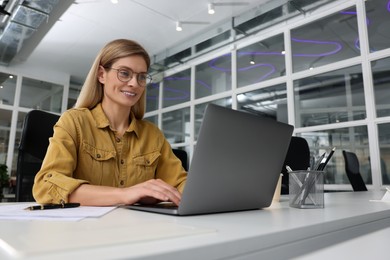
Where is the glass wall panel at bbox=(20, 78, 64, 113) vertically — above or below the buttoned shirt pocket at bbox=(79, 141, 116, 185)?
above

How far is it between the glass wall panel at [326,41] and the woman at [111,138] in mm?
3106

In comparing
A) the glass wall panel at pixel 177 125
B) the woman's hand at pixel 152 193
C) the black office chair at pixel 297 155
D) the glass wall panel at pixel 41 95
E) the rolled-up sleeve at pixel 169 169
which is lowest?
the woman's hand at pixel 152 193

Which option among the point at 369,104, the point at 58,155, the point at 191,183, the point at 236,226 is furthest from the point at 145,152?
the point at 369,104

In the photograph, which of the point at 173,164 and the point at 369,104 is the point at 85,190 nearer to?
the point at 173,164

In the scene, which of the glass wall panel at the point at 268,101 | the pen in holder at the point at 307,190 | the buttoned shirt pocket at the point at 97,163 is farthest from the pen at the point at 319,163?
the glass wall panel at the point at 268,101

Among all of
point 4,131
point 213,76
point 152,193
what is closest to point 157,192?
point 152,193

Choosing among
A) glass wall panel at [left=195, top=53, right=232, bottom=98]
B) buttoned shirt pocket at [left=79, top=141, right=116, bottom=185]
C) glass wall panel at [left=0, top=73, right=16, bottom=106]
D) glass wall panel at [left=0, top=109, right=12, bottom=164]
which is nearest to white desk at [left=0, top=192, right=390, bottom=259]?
buttoned shirt pocket at [left=79, top=141, right=116, bottom=185]

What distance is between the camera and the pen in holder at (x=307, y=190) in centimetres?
83

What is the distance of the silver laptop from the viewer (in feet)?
2.00

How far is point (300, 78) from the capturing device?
13.4 ft

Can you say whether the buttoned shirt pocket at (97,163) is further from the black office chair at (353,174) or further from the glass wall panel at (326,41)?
the glass wall panel at (326,41)

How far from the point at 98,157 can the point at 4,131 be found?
5.56 meters

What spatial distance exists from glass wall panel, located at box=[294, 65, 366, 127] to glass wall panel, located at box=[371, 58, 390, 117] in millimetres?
142

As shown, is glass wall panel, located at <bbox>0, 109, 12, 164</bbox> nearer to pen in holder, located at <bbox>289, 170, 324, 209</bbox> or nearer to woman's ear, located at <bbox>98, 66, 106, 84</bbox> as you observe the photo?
woman's ear, located at <bbox>98, 66, 106, 84</bbox>
